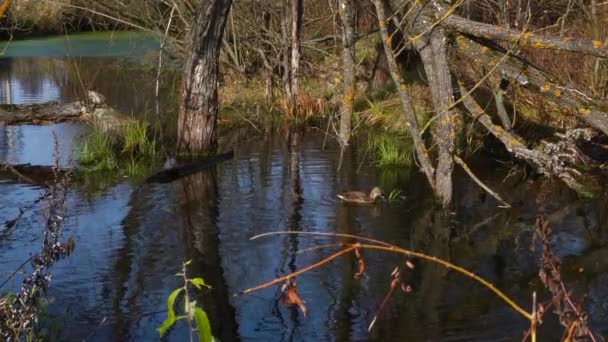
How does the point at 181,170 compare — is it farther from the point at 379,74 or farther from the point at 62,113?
the point at 379,74

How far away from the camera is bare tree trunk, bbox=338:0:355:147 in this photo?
974 centimetres

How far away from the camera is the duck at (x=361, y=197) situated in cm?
994

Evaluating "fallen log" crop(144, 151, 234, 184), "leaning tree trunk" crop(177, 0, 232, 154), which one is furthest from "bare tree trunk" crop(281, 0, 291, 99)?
"fallen log" crop(144, 151, 234, 184)

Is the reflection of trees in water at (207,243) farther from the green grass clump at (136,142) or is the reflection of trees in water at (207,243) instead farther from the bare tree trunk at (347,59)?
the bare tree trunk at (347,59)

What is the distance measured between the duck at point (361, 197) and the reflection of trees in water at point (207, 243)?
1435mm

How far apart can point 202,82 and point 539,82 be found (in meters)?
5.15

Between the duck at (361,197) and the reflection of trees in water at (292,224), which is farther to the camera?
the duck at (361,197)

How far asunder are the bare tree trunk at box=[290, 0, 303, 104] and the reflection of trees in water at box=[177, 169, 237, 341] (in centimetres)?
486

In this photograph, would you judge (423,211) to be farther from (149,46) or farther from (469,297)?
(149,46)

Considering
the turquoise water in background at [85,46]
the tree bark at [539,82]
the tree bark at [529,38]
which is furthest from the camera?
the turquoise water in background at [85,46]

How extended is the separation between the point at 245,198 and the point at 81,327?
4118 mm

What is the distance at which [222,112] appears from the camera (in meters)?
17.1

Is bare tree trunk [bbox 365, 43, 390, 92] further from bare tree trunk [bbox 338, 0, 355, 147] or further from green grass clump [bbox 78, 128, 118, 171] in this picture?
bare tree trunk [bbox 338, 0, 355, 147]

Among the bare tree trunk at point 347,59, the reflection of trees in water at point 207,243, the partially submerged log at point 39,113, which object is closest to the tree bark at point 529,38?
the bare tree trunk at point 347,59
